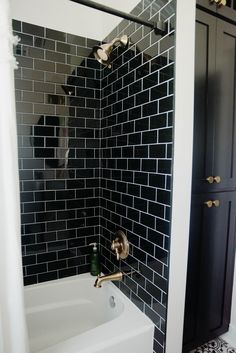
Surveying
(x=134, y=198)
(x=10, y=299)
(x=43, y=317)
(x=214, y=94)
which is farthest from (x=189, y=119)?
(x=43, y=317)

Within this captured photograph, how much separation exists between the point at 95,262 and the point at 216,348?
1048 millimetres

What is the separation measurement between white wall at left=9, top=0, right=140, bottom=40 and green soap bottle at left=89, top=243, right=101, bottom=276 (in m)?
1.59

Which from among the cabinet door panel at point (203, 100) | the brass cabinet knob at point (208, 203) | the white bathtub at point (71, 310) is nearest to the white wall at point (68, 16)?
the cabinet door panel at point (203, 100)

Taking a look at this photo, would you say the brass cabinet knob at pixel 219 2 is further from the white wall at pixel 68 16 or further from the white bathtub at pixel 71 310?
the white bathtub at pixel 71 310

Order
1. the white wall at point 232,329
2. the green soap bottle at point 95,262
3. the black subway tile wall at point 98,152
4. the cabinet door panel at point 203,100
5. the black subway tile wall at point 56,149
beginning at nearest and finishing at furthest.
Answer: the black subway tile wall at point 98,152 → the cabinet door panel at point 203,100 → the black subway tile wall at point 56,149 → the white wall at point 232,329 → the green soap bottle at point 95,262

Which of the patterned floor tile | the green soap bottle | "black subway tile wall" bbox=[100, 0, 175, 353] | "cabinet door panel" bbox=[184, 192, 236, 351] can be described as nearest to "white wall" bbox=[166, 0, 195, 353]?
"black subway tile wall" bbox=[100, 0, 175, 353]

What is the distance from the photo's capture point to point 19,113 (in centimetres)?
150

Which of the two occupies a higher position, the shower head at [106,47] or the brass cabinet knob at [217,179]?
the shower head at [106,47]

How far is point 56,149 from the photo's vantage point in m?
1.61

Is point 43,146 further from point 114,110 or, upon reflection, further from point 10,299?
point 10,299

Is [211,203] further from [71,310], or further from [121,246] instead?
[71,310]

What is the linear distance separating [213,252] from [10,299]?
120 cm

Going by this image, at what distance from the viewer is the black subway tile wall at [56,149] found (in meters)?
1.52

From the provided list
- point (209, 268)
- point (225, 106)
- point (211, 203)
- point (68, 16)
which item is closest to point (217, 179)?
point (211, 203)
